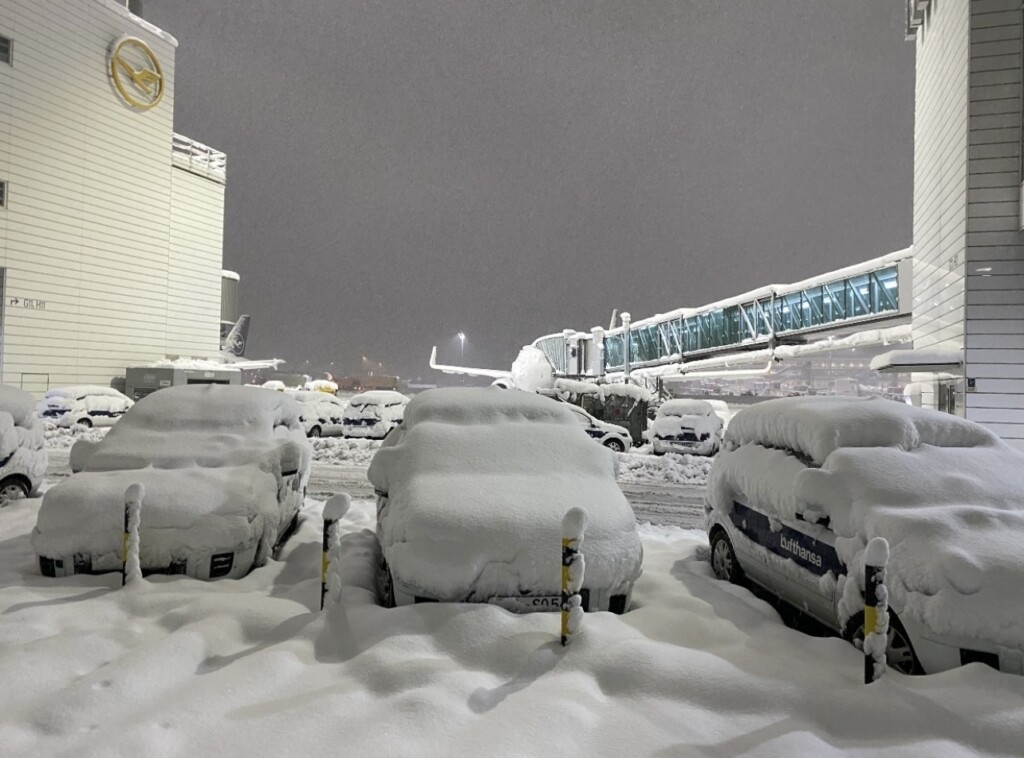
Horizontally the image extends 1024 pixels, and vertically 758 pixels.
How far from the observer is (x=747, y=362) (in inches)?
1195

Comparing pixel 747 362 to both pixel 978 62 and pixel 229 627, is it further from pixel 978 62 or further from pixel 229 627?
pixel 229 627

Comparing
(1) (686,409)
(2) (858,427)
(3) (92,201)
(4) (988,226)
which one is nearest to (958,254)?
(4) (988,226)

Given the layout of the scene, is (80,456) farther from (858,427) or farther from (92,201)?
(92,201)

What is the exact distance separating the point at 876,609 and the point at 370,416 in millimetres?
17916

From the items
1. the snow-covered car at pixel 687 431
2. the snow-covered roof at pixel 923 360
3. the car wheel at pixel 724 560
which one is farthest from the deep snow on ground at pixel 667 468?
the car wheel at pixel 724 560

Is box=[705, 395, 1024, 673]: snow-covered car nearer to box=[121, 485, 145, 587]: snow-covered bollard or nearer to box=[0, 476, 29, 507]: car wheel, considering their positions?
box=[121, 485, 145, 587]: snow-covered bollard

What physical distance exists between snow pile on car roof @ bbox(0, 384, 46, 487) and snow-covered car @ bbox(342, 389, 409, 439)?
11177 mm

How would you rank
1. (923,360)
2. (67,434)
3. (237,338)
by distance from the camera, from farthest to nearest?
→ (237,338), (67,434), (923,360)

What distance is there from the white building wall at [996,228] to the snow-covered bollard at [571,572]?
1469cm

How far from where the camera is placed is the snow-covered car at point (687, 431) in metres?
17.2

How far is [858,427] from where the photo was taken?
16.3ft

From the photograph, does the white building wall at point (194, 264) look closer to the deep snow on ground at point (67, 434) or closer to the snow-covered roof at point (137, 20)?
the snow-covered roof at point (137, 20)

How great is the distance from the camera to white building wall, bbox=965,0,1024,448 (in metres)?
14.1

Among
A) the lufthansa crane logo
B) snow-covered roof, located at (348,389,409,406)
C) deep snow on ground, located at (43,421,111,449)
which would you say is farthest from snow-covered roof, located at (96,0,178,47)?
snow-covered roof, located at (348,389,409,406)
